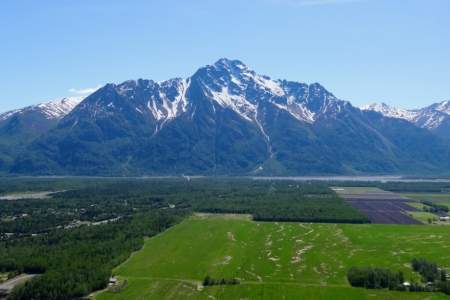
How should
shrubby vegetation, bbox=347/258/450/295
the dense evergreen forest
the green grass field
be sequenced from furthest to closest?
the dense evergreen forest, shrubby vegetation, bbox=347/258/450/295, the green grass field

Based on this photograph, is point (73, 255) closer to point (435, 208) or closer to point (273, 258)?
point (273, 258)

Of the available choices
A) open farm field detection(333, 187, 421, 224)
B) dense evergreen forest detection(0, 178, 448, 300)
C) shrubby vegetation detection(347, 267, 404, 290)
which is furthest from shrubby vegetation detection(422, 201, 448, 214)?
shrubby vegetation detection(347, 267, 404, 290)

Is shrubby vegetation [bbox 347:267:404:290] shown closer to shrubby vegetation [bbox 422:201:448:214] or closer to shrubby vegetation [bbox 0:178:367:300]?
shrubby vegetation [bbox 0:178:367:300]

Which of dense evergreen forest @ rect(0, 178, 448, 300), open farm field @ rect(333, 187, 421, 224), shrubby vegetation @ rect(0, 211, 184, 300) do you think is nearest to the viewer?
shrubby vegetation @ rect(0, 211, 184, 300)

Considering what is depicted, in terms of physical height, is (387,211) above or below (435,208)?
below

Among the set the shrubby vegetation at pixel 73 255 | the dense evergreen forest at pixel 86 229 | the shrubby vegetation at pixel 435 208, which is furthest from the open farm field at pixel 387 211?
the shrubby vegetation at pixel 73 255

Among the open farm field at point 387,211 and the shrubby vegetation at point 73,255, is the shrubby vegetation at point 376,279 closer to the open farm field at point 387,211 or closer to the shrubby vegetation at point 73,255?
the shrubby vegetation at point 73,255

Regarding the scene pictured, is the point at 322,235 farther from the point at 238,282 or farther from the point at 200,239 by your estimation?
the point at 238,282

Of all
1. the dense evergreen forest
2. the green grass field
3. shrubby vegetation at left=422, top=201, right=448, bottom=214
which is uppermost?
shrubby vegetation at left=422, top=201, right=448, bottom=214

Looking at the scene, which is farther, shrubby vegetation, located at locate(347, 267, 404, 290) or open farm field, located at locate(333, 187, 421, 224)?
open farm field, located at locate(333, 187, 421, 224)

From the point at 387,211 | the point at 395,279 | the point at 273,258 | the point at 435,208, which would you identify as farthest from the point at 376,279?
the point at 435,208
